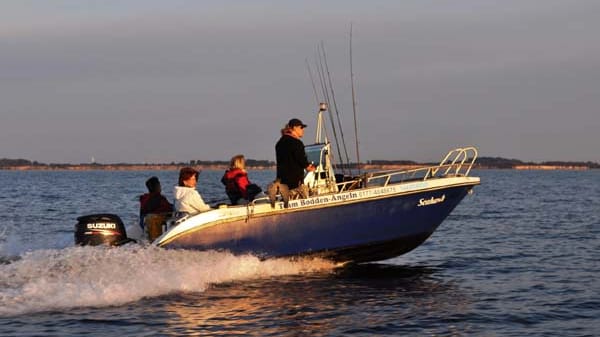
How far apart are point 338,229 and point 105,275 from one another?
12.3ft

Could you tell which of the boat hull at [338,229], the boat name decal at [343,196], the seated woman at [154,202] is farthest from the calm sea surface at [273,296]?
the seated woman at [154,202]

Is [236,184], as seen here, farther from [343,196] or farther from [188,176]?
[343,196]

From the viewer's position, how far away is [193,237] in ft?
38.5

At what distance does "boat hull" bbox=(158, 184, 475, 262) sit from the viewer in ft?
39.3

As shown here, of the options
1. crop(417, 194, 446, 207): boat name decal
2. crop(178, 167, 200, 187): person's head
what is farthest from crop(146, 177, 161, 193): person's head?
crop(417, 194, 446, 207): boat name decal

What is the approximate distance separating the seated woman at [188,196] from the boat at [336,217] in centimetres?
33

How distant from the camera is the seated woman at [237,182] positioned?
1292 centimetres

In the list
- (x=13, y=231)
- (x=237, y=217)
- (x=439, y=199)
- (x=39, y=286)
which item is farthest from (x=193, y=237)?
(x=13, y=231)

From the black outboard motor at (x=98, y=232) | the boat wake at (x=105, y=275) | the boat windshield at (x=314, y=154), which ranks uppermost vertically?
the boat windshield at (x=314, y=154)

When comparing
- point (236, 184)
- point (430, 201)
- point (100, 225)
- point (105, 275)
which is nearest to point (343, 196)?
point (430, 201)

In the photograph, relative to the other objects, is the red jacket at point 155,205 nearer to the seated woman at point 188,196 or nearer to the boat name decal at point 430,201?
the seated woman at point 188,196

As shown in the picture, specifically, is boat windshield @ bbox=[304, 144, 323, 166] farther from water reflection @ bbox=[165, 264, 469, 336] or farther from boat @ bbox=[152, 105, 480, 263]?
water reflection @ bbox=[165, 264, 469, 336]

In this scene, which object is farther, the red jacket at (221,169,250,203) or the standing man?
the red jacket at (221,169,250,203)

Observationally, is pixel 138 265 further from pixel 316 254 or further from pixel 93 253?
pixel 316 254
